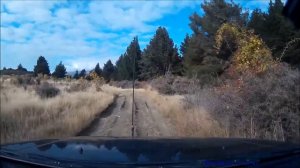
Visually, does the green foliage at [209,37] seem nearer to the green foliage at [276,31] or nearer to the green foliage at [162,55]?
the green foliage at [276,31]

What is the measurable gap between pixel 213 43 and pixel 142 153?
A: 43187 mm

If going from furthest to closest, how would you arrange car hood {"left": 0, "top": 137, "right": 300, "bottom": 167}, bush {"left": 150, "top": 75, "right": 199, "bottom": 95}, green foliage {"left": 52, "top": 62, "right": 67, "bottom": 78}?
green foliage {"left": 52, "top": 62, "right": 67, "bottom": 78}
bush {"left": 150, "top": 75, "right": 199, "bottom": 95}
car hood {"left": 0, "top": 137, "right": 300, "bottom": 167}

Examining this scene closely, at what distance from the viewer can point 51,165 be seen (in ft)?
9.75

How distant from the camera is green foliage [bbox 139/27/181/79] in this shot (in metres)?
77.1

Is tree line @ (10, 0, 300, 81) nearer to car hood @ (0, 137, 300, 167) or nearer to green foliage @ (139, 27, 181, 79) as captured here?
green foliage @ (139, 27, 181, 79)

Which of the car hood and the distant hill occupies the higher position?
the distant hill

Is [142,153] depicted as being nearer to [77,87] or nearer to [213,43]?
[213,43]

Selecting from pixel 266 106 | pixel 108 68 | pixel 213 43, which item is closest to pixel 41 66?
pixel 108 68

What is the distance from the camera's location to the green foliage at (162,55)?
77113mm

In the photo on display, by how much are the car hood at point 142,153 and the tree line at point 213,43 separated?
6.43m

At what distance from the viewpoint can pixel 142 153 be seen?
11.3ft

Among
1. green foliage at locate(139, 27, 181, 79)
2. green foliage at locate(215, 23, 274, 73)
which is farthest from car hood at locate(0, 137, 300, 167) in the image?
green foliage at locate(139, 27, 181, 79)

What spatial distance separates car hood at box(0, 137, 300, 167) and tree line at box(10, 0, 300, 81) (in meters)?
6.43

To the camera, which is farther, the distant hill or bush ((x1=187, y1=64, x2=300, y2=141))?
the distant hill
